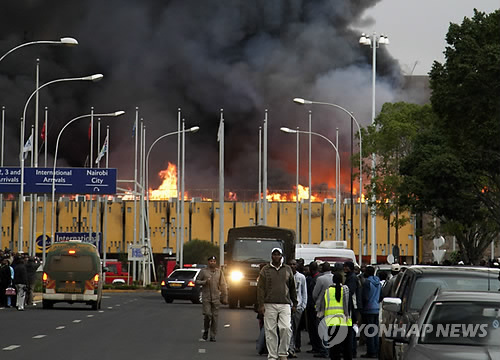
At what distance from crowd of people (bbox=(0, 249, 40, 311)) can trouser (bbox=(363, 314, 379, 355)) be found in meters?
20.2

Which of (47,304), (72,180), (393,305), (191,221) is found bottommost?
(47,304)

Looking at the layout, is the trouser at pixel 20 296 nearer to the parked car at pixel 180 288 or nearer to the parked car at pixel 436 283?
the parked car at pixel 180 288

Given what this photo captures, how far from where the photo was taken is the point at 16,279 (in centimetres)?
4388

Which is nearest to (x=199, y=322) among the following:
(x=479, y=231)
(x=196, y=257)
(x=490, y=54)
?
(x=490, y=54)

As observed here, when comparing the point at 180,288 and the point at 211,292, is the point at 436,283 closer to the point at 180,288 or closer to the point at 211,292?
the point at 211,292

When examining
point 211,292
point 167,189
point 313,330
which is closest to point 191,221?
point 167,189

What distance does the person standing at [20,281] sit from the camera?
142ft

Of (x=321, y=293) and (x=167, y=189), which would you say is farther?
(x=167, y=189)

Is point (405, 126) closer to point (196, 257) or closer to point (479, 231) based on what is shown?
point (479, 231)

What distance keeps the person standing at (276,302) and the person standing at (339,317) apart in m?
0.76

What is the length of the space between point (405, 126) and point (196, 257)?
149 ft

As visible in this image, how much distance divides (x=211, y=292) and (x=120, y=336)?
98.2 inches

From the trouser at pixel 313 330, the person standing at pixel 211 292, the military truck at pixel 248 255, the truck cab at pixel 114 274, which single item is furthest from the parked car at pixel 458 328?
the truck cab at pixel 114 274

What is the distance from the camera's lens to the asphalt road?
23469 mm
